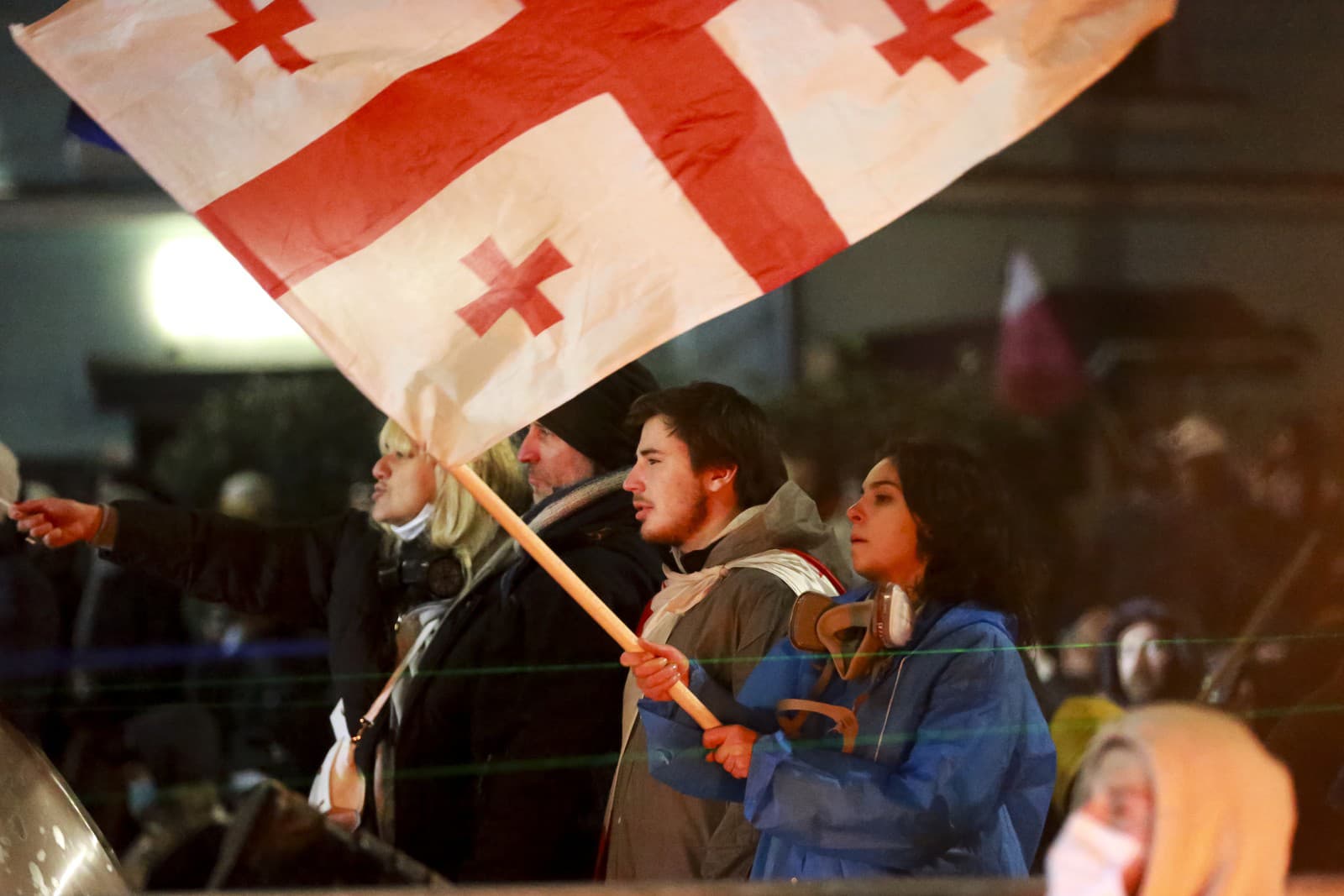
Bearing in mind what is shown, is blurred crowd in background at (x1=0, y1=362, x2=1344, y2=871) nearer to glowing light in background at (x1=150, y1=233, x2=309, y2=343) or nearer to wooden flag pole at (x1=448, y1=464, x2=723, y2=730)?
glowing light in background at (x1=150, y1=233, x2=309, y2=343)

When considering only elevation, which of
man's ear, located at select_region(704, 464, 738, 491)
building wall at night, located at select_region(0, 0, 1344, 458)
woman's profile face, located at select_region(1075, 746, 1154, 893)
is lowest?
woman's profile face, located at select_region(1075, 746, 1154, 893)

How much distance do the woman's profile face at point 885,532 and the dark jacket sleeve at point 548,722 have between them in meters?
0.37

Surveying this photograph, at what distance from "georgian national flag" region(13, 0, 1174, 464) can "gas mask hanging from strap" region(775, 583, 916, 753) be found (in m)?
0.54

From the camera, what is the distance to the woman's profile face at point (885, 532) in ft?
7.47

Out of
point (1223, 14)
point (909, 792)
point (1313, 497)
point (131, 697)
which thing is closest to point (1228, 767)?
point (909, 792)

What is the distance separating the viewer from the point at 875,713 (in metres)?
2.21

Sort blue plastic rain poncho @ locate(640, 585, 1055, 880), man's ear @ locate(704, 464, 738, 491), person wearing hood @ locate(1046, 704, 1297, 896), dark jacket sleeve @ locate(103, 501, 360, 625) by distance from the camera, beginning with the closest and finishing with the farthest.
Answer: person wearing hood @ locate(1046, 704, 1297, 896), blue plastic rain poncho @ locate(640, 585, 1055, 880), man's ear @ locate(704, 464, 738, 491), dark jacket sleeve @ locate(103, 501, 360, 625)

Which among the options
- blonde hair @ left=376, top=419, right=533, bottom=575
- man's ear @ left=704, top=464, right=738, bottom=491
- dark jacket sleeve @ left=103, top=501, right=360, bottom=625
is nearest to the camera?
man's ear @ left=704, top=464, right=738, bottom=491

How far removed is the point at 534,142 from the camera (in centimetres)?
206

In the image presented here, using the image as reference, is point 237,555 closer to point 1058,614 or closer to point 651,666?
point 651,666

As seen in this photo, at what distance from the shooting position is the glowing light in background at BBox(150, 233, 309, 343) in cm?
272

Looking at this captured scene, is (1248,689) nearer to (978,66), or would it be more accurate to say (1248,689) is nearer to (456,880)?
(978,66)

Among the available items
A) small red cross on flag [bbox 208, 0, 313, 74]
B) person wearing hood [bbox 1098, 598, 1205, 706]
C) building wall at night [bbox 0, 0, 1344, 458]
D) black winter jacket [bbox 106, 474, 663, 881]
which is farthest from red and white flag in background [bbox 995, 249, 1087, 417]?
small red cross on flag [bbox 208, 0, 313, 74]

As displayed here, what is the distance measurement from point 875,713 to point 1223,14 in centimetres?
158
